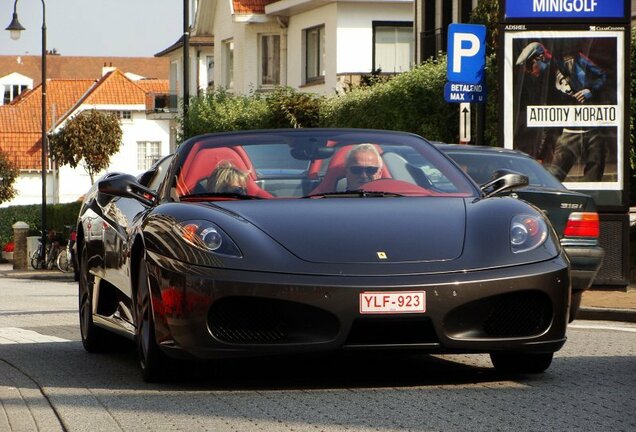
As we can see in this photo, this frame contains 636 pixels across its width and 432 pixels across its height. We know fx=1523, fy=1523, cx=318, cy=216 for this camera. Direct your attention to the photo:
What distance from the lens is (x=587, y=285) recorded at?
1312cm

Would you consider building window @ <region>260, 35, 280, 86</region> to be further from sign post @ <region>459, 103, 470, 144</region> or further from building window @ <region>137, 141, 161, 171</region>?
building window @ <region>137, 141, 161, 171</region>

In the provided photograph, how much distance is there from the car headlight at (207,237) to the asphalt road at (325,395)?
24.3 inches

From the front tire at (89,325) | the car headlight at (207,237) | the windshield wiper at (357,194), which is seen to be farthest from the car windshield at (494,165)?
the car headlight at (207,237)

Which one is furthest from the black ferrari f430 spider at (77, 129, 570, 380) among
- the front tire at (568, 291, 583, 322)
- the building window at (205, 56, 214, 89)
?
the building window at (205, 56, 214, 89)

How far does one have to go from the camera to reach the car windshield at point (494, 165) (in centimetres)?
1309

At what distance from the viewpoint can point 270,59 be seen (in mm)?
50125

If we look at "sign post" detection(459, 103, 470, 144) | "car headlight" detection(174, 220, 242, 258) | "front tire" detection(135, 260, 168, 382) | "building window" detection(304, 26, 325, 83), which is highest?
"building window" detection(304, 26, 325, 83)

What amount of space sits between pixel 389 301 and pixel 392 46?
38.6 meters

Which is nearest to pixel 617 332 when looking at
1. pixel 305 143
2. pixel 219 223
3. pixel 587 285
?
pixel 587 285

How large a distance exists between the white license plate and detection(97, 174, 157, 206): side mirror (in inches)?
76.0

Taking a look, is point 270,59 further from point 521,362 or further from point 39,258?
point 521,362

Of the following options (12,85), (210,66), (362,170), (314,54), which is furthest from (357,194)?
(12,85)

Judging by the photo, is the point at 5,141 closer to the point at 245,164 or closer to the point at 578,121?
the point at 578,121

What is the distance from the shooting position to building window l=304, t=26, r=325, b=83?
151 ft
